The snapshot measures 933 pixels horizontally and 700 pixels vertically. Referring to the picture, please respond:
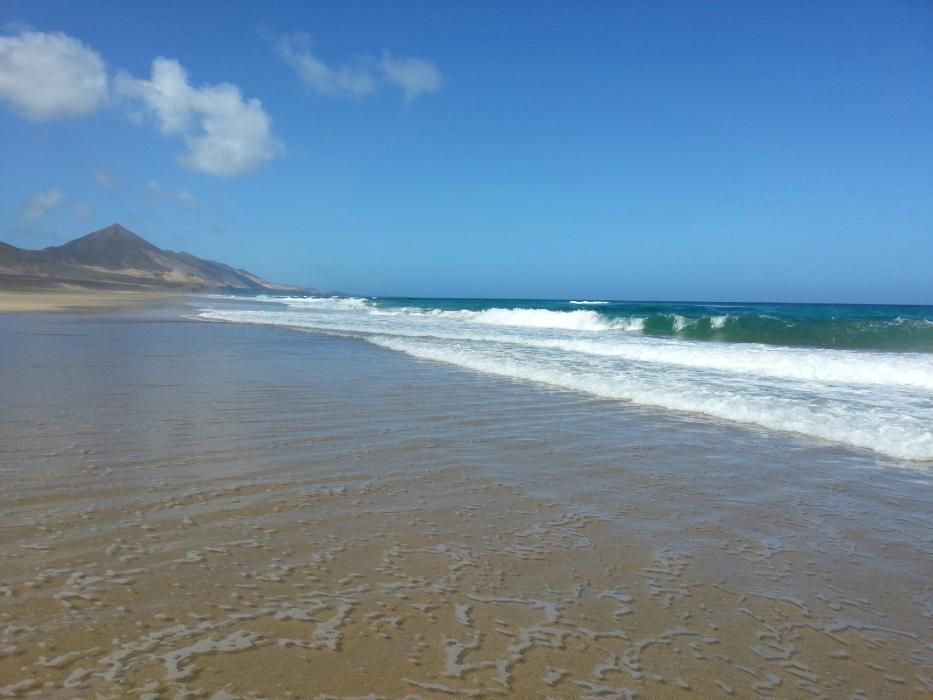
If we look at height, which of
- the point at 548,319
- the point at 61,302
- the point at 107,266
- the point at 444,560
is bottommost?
the point at 444,560

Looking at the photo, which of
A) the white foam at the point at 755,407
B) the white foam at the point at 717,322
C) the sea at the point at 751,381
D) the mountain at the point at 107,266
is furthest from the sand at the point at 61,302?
the white foam at the point at 717,322

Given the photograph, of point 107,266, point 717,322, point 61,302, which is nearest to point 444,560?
point 717,322

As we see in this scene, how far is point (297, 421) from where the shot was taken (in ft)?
21.0

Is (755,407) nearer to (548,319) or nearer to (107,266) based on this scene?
(548,319)

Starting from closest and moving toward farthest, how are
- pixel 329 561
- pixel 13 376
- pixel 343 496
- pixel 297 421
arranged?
pixel 329 561, pixel 343 496, pixel 297 421, pixel 13 376

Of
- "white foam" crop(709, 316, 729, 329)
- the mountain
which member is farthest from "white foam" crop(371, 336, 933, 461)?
the mountain

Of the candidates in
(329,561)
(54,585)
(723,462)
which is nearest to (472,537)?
(329,561)

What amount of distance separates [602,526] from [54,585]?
113 inches

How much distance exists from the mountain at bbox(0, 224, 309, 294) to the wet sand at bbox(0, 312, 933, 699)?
76058 mm

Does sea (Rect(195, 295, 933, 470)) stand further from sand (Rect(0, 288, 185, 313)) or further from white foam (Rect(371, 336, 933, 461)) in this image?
sand (Rect(0, 288, 185, 313))

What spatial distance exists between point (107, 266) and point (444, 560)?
15093 centimetres

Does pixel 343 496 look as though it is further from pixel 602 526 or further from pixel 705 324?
pixel 705 324

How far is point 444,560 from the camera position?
3.21 metres

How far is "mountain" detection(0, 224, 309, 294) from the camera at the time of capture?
93.3m
